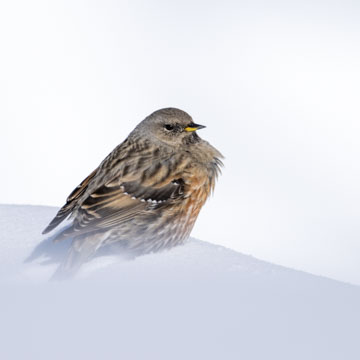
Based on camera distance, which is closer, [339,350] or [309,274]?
[339,350]

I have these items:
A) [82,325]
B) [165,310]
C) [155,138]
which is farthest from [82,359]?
[155,138]

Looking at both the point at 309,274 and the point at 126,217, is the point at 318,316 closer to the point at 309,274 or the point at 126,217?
the point at 309,274

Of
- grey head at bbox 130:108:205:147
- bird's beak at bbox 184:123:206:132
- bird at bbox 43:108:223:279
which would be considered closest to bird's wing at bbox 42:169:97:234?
bird at bbox 43:108:223:279

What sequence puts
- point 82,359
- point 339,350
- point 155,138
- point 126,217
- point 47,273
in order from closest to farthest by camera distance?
point 82,359
point 339,350
point 47,273
point 126,217
point 155,138

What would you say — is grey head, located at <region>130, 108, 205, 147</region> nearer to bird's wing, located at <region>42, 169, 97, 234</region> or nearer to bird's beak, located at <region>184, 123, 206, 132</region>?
bird's beak, located at <region>184, 123, 206, 132</region>

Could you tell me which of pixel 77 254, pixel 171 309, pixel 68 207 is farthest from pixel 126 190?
pixel 171 309

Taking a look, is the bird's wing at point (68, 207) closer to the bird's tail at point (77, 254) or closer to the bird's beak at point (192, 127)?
the bird's tail at point (77, 254)

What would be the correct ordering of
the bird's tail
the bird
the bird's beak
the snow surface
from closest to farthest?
the snow surface
the bird's tail
the bird
the bird's beak
